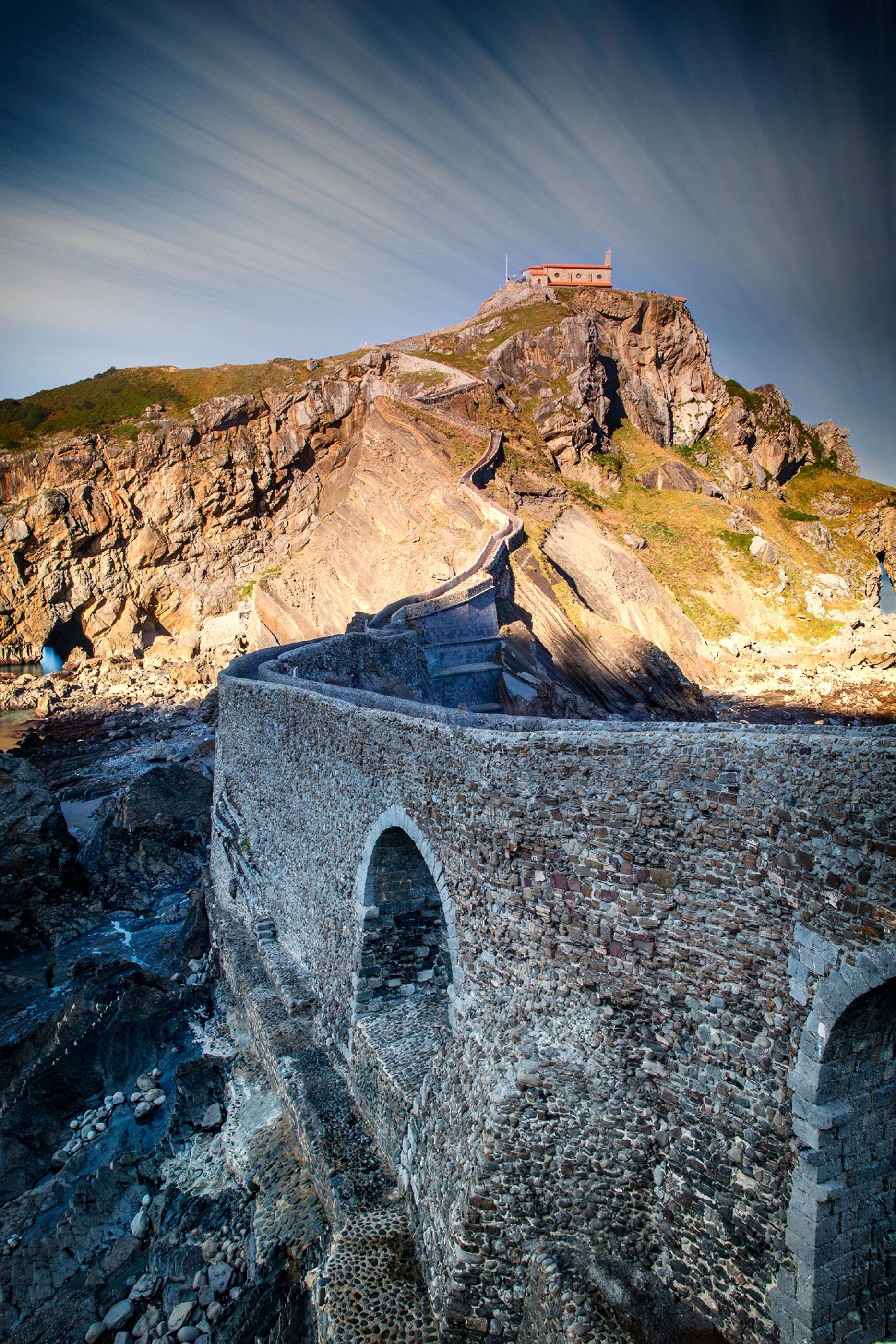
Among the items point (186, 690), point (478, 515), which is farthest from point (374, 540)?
point (186, 690)

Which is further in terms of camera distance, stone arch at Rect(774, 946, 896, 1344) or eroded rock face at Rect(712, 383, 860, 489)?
eroded rock face at Rect(712, 383, 860, 489)

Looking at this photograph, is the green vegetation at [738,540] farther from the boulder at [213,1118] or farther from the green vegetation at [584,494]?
the boulder at [213,1118]

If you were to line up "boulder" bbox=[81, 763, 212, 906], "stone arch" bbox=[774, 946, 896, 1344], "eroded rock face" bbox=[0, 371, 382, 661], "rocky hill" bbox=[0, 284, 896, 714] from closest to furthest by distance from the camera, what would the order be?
"stone arch" bbox=[774, 946, 896, 1344]
"boulder" bbox=[81, 763, 212, 906]
"rocky hill" bbox=[0, 284, 896, 714]
"eroded rock face" bbox=[0, 371, 382, 661]

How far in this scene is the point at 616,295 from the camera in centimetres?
5888

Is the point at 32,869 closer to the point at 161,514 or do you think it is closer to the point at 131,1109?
the point at 131,1109

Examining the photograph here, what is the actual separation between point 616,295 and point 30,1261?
6585 cm

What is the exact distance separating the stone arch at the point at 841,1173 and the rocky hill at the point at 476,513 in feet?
86.5

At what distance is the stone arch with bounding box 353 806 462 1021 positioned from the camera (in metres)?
8.81

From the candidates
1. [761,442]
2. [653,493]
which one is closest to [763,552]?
[653,493]

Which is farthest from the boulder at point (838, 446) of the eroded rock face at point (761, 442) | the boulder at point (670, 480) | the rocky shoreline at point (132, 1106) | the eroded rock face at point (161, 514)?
the rocky shoreline at point (132, 1106)

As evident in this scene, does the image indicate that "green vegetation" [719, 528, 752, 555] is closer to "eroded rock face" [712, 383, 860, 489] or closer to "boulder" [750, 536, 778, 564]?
"boulder" [750, 536, 778, 564]

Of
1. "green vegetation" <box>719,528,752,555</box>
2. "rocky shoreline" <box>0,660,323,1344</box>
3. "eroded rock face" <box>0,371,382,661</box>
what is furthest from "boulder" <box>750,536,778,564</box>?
"rocky shoreline" <box>0,660,323,1344</box>

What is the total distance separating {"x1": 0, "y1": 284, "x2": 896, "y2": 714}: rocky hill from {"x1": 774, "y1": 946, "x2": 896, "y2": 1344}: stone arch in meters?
26.4

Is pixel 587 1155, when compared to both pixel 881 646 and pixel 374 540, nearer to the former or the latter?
pixel 374 540
